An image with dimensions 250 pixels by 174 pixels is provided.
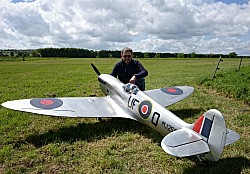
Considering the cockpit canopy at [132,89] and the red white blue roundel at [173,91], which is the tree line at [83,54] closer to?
the red white blue roundel at [173,91]

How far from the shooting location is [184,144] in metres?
3.75

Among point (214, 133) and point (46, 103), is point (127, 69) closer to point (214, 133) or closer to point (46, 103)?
point (46, 103)

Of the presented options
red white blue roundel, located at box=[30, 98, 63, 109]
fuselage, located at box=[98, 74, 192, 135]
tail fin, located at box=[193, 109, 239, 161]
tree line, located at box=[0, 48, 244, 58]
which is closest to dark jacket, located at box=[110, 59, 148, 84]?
fuselage, located at box=[98, 74, 192, 135]

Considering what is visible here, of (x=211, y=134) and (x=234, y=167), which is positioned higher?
(x=211, y=134)


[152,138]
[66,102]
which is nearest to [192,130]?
[152,138]

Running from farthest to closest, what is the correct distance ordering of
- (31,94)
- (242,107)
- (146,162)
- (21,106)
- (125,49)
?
(31,94) → (242,107) → (125,49) → (21,106) → (146,162)

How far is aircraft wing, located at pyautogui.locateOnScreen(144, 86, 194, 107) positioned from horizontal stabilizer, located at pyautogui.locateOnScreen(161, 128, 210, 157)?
11.5 feet

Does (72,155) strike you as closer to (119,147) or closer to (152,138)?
(119,147)

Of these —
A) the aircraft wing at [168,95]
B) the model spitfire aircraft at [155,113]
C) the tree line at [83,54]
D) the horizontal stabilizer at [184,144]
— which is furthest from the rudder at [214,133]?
the tree line at [83,54]

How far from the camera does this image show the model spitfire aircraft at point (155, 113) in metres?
3.70

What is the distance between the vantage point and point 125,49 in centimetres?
752

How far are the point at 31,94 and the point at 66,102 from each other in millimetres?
5538

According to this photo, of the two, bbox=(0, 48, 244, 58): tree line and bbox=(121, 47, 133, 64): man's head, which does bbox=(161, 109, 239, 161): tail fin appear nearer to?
bbox=(121, 47, 133, 64): man's head

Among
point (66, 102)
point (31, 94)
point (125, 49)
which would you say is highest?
point (125, 49)
